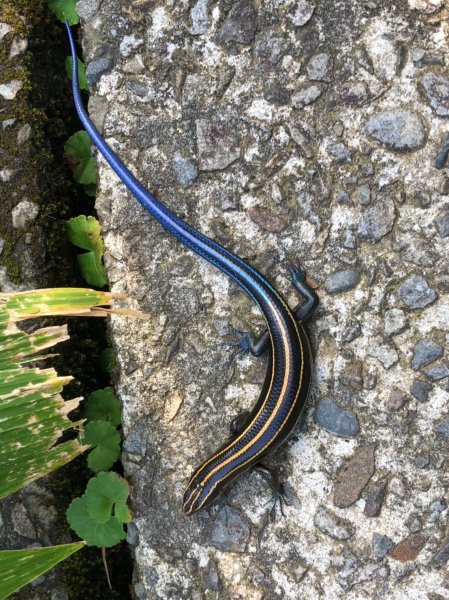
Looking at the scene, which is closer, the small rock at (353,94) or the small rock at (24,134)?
the small rock at (353,94)

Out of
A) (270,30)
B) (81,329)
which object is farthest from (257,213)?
(81,329)

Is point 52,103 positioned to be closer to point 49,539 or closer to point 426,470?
point 49,539

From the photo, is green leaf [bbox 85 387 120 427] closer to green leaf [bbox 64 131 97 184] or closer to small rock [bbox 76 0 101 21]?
green leaf [bbox 64 131 97 184]

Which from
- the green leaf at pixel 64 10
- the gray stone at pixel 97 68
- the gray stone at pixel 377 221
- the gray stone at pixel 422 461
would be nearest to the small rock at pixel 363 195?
the gray stone at pixel 377 221

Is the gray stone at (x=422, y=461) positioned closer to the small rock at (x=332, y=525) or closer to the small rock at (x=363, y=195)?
the small rock at (x=332, y=525)

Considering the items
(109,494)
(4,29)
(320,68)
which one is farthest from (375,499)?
(4,29)

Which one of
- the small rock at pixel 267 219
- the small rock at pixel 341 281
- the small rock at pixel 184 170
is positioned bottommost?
the small rock at pixel 341 281

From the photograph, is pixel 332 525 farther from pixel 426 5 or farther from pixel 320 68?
pixel 426 5
